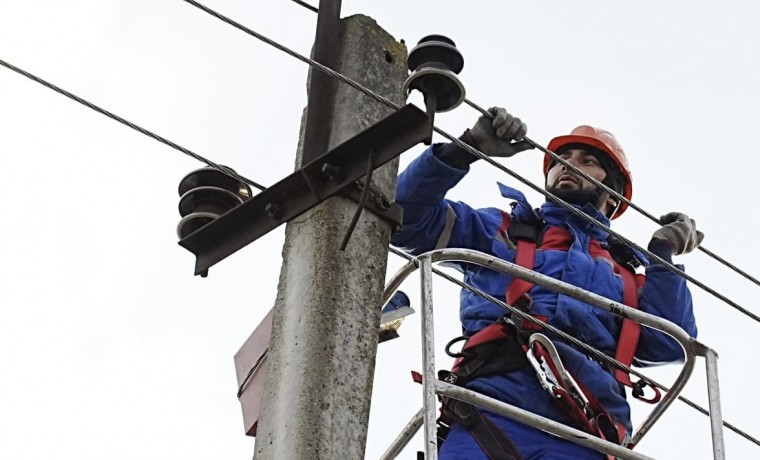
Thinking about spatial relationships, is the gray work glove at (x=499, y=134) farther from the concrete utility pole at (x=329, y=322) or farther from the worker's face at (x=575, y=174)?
the worker's face at (x=575, y=174)

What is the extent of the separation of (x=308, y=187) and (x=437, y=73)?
1.70 feet

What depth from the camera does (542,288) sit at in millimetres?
5508

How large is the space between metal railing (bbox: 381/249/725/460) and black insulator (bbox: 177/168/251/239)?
602 millimetres

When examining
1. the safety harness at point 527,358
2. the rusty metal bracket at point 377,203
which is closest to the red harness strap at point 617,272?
the safety harness at point 527,358

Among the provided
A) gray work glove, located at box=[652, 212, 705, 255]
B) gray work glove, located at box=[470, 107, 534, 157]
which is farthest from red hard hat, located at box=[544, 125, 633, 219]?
gray work glove, located at box=[470, 107, 534, 157]

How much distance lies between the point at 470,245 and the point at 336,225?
151cm

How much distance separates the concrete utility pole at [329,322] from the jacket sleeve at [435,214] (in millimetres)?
803

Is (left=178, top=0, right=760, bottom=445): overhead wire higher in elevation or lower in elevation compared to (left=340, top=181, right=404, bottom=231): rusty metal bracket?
higher

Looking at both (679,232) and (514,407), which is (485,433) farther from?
(679,232)

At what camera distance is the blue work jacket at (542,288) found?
531cm

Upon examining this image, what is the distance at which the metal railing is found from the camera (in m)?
4.09

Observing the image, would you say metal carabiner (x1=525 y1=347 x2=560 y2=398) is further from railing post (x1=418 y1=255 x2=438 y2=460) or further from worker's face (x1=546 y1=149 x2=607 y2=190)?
worker's face (x1=546 y1=149 x2=607 y2=190)

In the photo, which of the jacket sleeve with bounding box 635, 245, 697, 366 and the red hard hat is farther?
the red hard hat

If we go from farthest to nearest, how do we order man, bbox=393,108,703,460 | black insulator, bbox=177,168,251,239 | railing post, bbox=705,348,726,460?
man, bbox=393,108,703,460
black insulator, bbox=177,168,251,239
railing post, bbox=705,348,726,460
